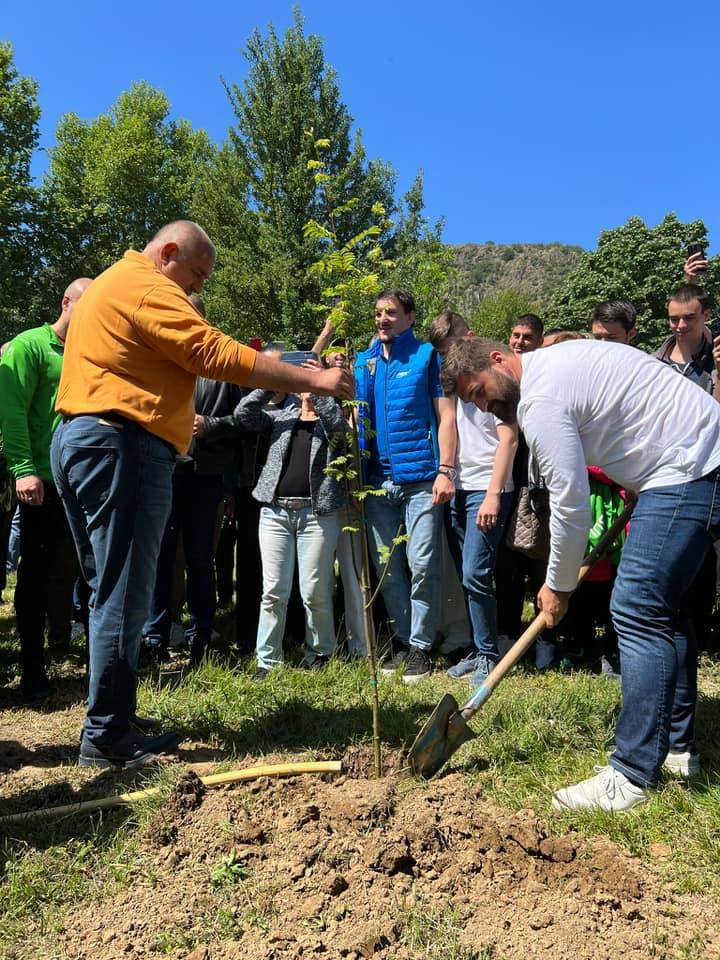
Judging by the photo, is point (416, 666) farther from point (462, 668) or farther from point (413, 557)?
point (413, 557)

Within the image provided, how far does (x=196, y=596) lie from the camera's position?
492 cm

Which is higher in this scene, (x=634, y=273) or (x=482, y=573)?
(x=634, y=273)

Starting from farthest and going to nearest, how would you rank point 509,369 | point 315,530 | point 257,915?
point 315,530, point 509,369, point 257,915

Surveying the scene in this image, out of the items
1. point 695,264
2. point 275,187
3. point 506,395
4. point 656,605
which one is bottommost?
point 656,605

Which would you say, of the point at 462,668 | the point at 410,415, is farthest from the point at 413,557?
the point at 410,415

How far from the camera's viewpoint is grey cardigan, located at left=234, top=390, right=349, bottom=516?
15.1ft

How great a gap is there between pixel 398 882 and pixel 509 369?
2.02 m

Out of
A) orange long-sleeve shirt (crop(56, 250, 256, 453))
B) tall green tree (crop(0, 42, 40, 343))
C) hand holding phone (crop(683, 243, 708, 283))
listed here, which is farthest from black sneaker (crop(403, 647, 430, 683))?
tall green tree (crop(0, 42, 40, 343))

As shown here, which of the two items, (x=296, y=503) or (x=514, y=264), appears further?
(x=514, y=264)

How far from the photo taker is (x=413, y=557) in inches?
191

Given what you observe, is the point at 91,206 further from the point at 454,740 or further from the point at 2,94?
the point at 454,740

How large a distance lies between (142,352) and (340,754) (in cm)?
211

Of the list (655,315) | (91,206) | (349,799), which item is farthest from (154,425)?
(655,315)

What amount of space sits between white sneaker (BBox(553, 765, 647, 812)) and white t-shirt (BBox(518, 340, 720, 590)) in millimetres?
785
